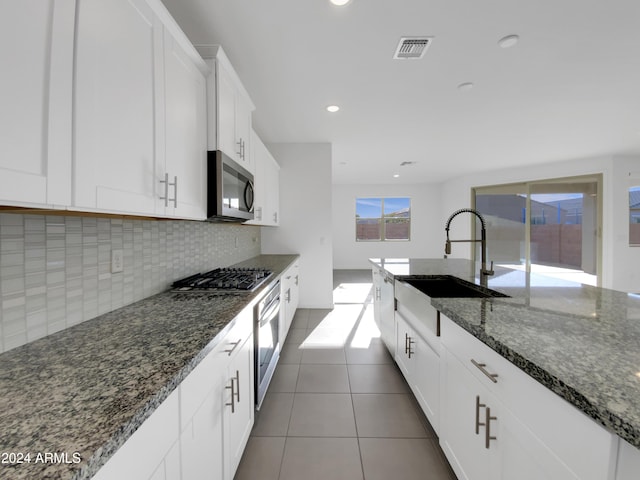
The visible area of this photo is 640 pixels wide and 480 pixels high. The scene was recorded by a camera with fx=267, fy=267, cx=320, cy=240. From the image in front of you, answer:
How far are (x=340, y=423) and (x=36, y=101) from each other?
6.72ft

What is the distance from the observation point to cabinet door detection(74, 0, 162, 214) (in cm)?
76

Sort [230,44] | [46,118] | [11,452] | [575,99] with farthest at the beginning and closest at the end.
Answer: [575,99] → [230,44] → [46,118] → [11,452]

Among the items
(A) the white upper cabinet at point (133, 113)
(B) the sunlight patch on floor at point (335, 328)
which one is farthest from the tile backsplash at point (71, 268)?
(B) the sunlight patch on floor at point (335, 328)

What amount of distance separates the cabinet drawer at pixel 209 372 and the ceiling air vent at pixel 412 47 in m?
2.10

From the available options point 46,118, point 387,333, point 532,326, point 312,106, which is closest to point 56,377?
point 46,118

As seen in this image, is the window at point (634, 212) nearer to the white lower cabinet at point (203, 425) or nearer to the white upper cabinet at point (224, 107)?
the white upper cabinet at point (224, 107)

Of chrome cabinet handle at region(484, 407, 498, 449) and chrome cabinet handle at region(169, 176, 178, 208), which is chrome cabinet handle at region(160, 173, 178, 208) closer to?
chrome cabinet handle at region(169, 176, 178, 208)

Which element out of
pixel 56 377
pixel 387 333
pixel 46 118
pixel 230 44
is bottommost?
pixel 387 333

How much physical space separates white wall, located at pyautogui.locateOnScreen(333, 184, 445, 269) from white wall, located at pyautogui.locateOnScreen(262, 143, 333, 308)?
413 cm

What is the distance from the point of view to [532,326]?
3.15ft

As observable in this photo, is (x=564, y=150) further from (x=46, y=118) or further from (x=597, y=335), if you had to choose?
(x=46, y=118)

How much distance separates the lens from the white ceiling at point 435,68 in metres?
1.64

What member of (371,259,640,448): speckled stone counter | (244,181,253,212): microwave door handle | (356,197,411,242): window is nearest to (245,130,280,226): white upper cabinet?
(244,181,253,212): microwave door handle

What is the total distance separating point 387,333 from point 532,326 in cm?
167
